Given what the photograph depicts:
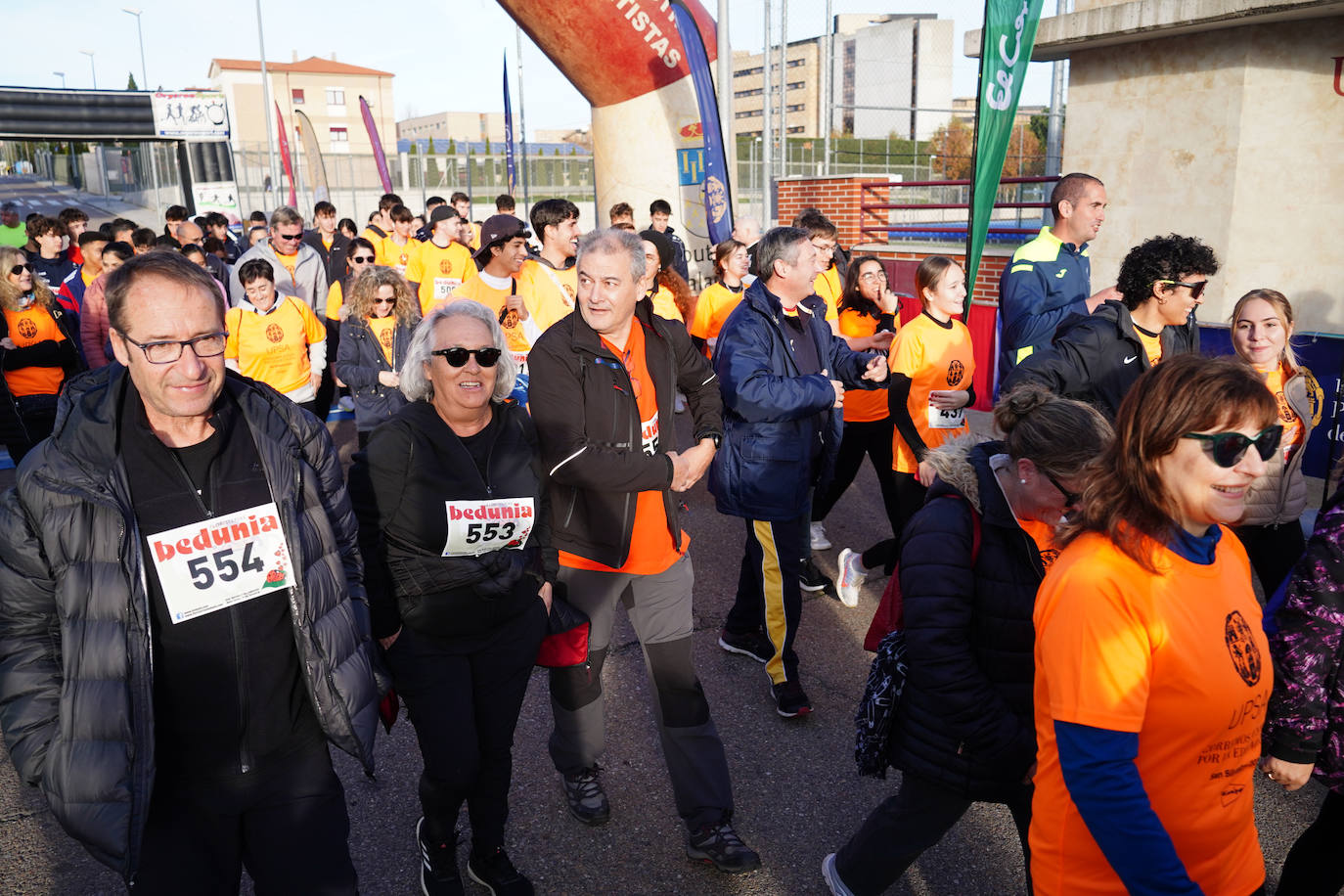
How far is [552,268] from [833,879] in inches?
164

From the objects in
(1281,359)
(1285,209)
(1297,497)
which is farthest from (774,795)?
(1285,209)

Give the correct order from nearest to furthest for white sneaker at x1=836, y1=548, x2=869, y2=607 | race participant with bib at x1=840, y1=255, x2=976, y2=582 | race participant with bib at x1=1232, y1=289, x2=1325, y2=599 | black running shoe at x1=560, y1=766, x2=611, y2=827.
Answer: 1. black running shoe at x1=560, y1=766, x2=611, y2=827
2. race participant with bib at x1=1232, y1=289, x2=1325, y2=599
3. race participant with bib at x1=840, y1=255, x2=976, y2=582
4. white sneaker at x1=836, y1=548, x2=869, y2=607

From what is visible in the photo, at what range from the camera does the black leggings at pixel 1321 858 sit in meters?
2.49

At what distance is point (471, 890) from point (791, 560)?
6.03 ft

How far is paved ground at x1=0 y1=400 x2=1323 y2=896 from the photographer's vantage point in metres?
3.26

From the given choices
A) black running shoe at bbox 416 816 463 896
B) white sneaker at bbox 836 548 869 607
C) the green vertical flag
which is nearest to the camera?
black running shoe at bbox 416 816 463 896

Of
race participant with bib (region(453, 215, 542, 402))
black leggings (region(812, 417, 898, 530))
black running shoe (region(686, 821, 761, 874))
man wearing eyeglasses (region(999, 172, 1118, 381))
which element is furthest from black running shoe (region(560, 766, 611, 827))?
man wearing eyeglasses (region(999, 172, 1118, 381))

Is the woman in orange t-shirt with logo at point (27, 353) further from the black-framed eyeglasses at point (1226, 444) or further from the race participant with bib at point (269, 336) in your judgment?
the black-framed eyeglasses at point (1226, 444)

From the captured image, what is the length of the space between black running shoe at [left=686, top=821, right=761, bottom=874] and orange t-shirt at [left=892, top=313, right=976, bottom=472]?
2424mm

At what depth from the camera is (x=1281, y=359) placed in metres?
4.43

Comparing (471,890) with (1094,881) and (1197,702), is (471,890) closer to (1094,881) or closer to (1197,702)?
(1094,881)

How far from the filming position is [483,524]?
2.85m

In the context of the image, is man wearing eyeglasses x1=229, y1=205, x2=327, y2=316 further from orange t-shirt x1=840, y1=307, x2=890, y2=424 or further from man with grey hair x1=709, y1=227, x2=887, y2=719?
man with grey hair x1=709, y1=227, x2=887, y2=719

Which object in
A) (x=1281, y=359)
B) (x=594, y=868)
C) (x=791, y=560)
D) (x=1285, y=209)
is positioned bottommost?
(x=594, y=868)
